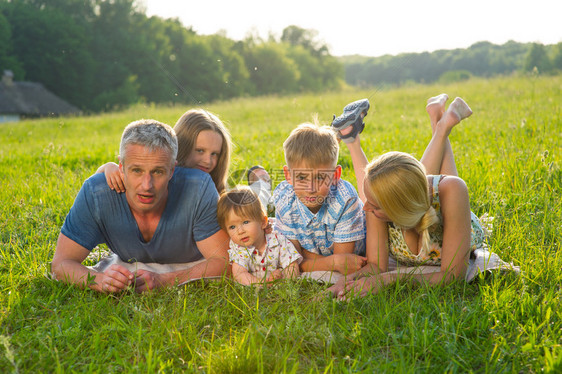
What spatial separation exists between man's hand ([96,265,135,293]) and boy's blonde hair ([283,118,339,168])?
1.40m

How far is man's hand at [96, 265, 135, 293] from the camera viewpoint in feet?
10.2

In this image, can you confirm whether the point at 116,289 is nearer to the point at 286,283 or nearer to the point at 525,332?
the point at 286,283

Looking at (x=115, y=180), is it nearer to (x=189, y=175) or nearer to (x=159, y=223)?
(x=159, y=223)

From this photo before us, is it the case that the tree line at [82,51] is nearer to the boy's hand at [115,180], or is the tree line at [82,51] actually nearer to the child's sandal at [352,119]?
the child's sandal at [352,119]

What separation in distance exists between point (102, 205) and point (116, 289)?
0.64m

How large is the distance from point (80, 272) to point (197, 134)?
63.7 inches

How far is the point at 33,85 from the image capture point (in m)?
34.1

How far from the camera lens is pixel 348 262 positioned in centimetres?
346

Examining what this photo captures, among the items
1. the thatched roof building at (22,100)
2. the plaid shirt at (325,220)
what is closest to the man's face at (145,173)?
the plaid shirt at (325,220)

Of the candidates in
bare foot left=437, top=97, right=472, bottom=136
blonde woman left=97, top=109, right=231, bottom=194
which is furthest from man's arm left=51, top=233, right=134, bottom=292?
bare foot left=437, top=97, right=472, bottom=136

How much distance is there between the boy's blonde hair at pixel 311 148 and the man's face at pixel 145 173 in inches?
35.0

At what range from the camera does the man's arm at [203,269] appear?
3.22 metres

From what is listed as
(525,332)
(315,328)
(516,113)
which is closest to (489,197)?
(525,332)

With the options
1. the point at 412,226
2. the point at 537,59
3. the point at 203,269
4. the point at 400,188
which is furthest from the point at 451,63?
the point at 537,59
